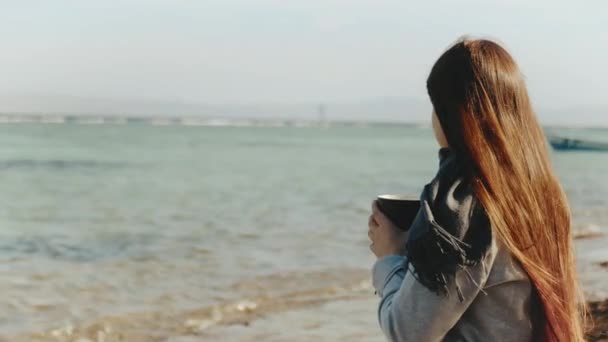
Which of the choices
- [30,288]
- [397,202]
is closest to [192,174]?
[30,288]

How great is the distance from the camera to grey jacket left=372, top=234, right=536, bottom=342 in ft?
5.64

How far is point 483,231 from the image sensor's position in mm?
1708

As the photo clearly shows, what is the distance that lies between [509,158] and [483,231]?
0.65 ft

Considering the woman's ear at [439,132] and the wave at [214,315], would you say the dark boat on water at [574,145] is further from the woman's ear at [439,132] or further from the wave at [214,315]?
the woman's ear at [439,132]

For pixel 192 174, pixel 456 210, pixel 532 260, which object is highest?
pixel 456 210

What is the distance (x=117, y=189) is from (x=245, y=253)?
10.5 metres

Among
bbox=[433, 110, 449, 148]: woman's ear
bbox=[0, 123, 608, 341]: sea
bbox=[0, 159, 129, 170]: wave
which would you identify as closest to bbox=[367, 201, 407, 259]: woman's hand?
bbox=[433, 110, 449, 148]: woman's ear

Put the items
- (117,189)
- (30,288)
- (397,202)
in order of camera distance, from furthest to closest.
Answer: (117,189) → (30,288) → (397,202)

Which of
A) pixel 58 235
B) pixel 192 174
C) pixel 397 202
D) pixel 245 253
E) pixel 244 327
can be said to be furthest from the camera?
pixel 192 174

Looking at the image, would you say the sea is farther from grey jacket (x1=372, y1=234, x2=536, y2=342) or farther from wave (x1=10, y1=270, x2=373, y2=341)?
grey jacket (x1=372, y1=234, x2=536, y2=342)

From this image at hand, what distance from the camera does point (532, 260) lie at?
1785 mm

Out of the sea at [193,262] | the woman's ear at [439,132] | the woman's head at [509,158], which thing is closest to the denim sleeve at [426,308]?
the woman's head at [509,158]

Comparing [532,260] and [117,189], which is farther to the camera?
[117,189]

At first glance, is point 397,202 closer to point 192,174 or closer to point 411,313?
point 411,313
